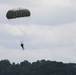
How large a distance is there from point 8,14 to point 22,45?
274 inches

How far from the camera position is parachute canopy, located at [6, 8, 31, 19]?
5241 inches

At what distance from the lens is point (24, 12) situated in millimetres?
134875

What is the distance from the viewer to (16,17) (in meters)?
133

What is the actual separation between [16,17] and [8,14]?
95.9 inches

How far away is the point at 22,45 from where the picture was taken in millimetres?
135125

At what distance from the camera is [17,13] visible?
13338 cm

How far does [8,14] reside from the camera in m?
135

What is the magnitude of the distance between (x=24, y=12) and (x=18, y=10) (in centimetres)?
194

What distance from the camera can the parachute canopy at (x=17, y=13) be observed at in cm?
13312

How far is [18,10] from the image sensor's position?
133 meters

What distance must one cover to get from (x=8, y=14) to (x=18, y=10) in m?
2.68

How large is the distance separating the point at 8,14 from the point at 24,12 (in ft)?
10.8

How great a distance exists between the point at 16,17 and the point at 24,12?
8.23 ft
